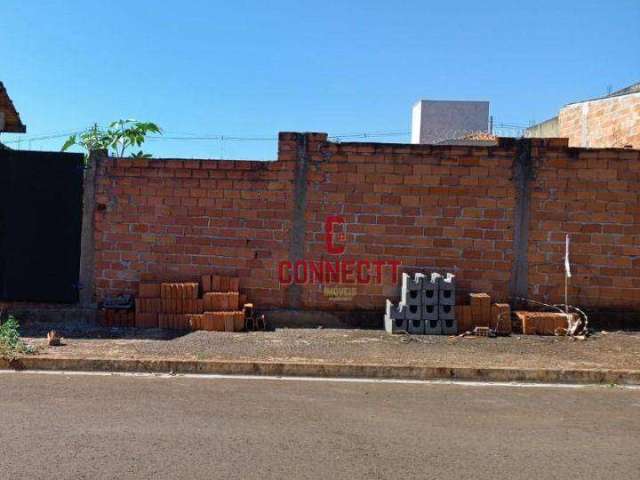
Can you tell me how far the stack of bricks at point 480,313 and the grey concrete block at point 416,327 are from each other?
22.9 inches

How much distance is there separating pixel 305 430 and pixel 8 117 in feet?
37.0

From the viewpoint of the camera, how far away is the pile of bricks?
8.88m

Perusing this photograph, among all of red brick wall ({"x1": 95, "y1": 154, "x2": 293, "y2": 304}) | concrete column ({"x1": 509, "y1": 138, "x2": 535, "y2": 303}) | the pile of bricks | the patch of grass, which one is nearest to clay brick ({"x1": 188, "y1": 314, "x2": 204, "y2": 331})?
the pile of bricks

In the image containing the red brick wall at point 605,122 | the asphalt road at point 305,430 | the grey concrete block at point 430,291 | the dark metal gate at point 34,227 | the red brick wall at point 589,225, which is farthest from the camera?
the red brick wall at point 605,122

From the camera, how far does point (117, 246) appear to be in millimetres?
9398

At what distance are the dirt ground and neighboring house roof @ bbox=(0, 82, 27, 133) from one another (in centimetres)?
546

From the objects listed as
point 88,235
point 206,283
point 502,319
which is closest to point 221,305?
point 206,283

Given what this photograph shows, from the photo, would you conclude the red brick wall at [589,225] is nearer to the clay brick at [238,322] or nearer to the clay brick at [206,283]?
the clay brick at [238,322]

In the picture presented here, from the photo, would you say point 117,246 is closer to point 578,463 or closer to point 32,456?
point 32,456

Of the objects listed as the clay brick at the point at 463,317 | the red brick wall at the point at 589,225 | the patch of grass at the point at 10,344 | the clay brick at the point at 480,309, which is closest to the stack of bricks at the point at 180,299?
the patch of grass at the point at 10,344

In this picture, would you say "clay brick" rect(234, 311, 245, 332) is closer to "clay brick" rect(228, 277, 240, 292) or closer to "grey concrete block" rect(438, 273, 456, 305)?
"clay brick" rect(228, 277, 240, 292)

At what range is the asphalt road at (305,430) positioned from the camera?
4.04 metres

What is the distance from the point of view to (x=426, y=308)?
28.8ft

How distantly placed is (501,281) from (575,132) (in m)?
6.62
